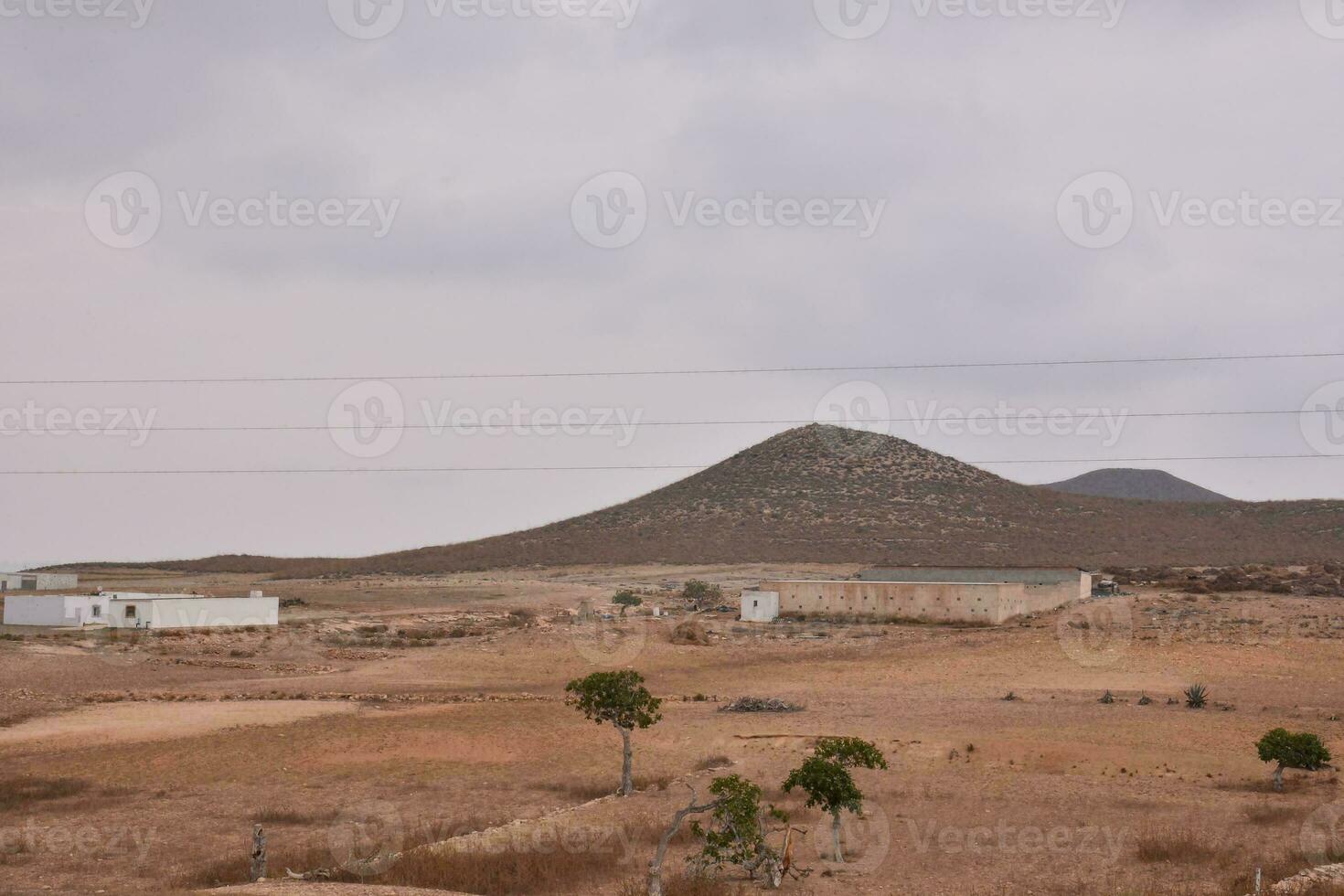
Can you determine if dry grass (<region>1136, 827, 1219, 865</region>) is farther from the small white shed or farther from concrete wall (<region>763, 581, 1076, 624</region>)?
the small white shed

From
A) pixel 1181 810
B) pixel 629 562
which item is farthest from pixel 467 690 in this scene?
pixel 629 562

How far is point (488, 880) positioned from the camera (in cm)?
1802

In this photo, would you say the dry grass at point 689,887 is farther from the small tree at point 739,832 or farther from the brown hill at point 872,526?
the brown hill at point 872,526

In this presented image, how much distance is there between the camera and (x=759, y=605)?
66.1 m

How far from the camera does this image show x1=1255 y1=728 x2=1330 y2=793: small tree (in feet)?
82.2

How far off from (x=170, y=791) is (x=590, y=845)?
1168 cm
